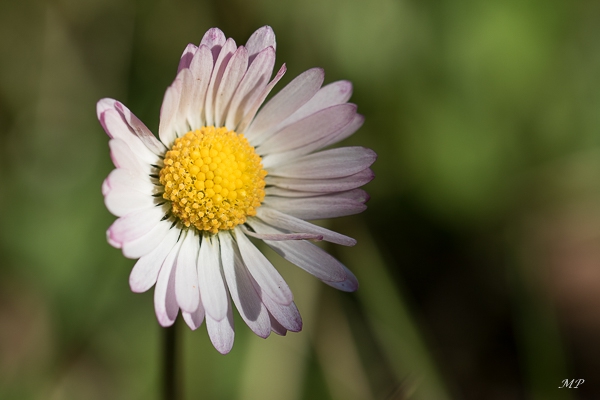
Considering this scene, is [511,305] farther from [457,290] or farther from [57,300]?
[57,300]

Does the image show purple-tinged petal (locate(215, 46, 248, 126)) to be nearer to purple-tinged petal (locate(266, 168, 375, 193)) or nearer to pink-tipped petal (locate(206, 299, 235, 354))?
purple-tinged petal (locate(266, 168, 375, 193))

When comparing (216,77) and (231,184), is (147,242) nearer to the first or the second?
(231,184)

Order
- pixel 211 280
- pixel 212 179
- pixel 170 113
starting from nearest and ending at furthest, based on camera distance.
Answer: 1. pixel 170 113
2. pixel 211 280
3. pixel 212 179

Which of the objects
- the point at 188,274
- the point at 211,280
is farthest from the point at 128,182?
the point at 211,280

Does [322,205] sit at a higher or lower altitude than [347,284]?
higher

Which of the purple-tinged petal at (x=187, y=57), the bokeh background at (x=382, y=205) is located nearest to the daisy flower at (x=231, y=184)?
the purple-tinged petal at (x=187, y=57)

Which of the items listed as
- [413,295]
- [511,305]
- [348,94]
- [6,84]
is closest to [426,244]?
[413,295]

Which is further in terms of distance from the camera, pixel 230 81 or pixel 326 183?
pixel 326 183
